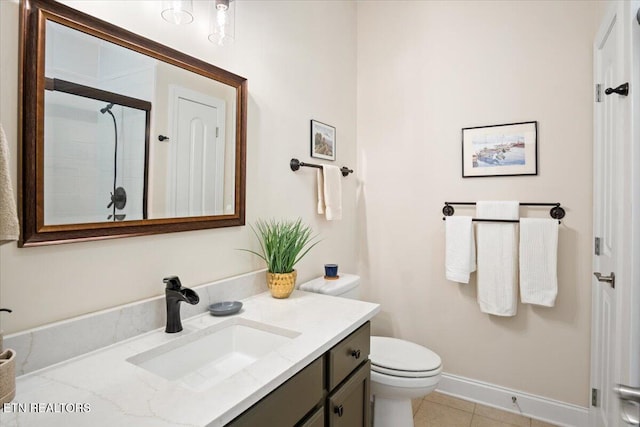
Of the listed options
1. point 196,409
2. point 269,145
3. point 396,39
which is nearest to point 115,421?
point 196,409

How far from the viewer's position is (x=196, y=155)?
1388 millimetres

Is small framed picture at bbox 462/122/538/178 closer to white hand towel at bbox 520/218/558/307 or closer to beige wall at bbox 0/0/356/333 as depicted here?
white hand towel at bbox 520/218/558/307

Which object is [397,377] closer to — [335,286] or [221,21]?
[335,286]

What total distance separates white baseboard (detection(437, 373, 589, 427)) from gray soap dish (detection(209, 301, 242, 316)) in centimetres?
168

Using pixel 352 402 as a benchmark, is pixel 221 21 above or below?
above

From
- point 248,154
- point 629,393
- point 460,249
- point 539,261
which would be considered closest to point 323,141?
point 248,154

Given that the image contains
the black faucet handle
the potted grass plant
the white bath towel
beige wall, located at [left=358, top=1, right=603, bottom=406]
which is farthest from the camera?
the white bath towel

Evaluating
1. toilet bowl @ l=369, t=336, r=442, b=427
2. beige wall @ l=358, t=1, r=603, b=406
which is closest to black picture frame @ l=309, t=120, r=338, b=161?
beige wall @ l=358, t=1, r=603, b=406

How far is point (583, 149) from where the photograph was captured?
1.93 meters

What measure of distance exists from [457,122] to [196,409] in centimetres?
221

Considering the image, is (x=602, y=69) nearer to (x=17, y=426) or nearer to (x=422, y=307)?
(x=422, y=307)

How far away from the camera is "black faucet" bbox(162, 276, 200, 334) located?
1173mm

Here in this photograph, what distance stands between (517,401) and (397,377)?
100cm

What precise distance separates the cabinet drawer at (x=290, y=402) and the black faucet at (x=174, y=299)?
44cm
